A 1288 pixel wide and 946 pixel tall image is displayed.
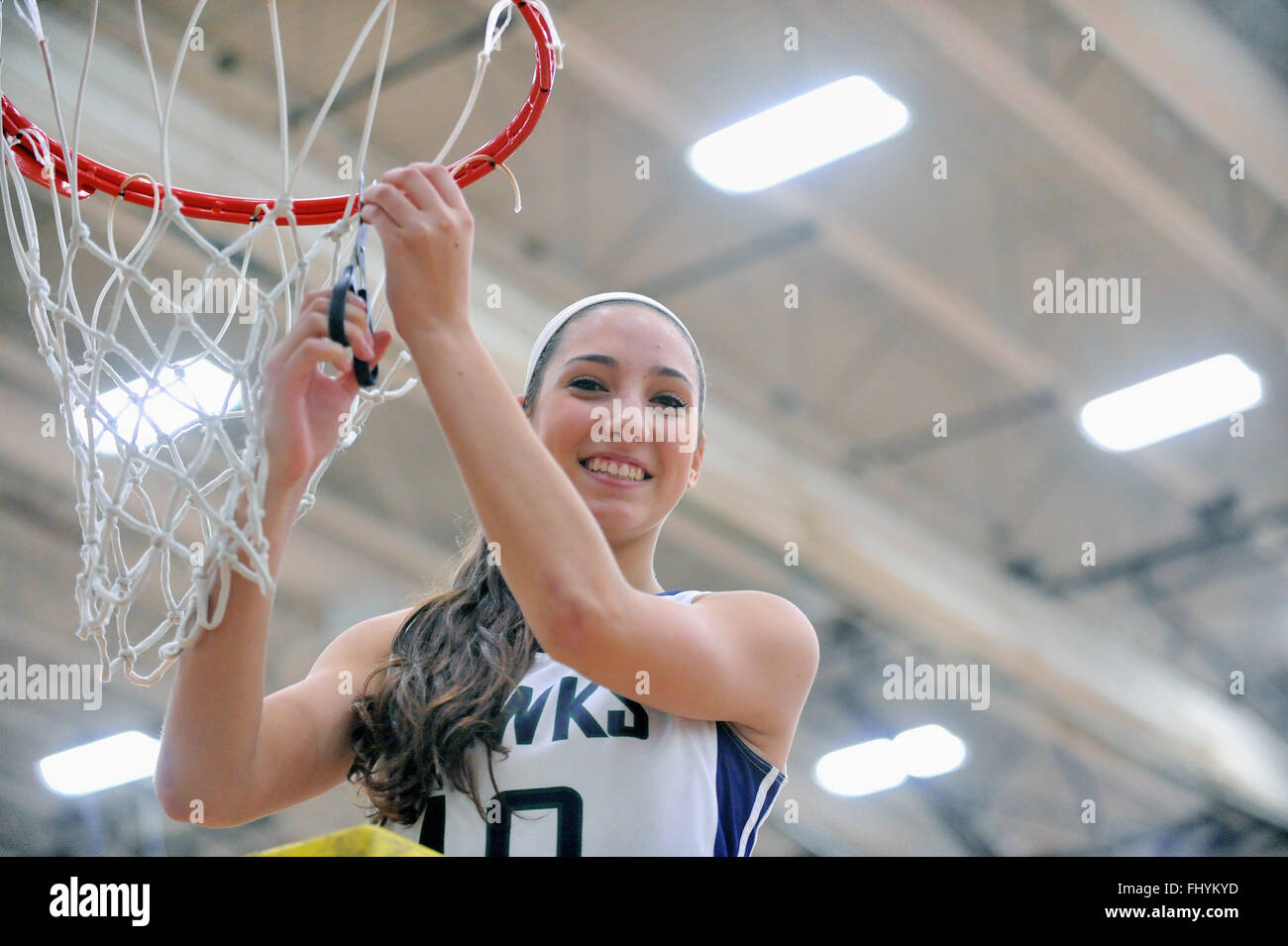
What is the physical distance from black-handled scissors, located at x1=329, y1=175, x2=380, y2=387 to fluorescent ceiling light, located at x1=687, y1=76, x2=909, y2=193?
350cm

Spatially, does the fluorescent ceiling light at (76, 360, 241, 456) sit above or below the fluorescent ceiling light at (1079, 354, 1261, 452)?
below

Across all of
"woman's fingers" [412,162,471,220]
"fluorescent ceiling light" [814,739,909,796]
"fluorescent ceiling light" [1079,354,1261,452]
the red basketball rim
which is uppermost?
"fluorescent ceiling light" [1079,354,1261,452]

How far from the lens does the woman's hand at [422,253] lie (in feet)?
5.36

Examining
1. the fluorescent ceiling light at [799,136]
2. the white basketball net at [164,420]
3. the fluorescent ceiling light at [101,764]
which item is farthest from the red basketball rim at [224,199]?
the fluorescent ceiling light at [101,764]

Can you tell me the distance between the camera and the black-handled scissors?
1.75 meters

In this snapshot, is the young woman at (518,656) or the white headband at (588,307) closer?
the young woman at (518,656)

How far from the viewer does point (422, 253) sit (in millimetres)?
1651

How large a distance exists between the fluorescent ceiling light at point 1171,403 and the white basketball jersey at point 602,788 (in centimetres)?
548

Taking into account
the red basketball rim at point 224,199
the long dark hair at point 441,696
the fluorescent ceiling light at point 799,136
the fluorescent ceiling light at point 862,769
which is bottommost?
the long dark hair at point 441,696

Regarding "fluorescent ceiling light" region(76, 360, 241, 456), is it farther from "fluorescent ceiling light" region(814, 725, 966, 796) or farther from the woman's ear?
"fluorescent ceiling light" region(814, 725, 966, 796)

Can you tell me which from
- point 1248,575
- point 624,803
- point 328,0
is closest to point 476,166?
point 624,803

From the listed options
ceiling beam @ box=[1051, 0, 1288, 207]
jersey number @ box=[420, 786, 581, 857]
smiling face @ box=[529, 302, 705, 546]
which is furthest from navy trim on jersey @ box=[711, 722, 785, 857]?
ceiling beam @ box=[1051, 0, 1288, 207]

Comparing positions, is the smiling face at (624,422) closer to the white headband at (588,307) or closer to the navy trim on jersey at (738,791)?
the white headband at (588,307)
